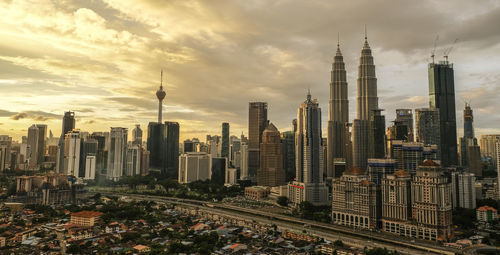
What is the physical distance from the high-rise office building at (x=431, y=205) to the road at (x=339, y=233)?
1860 millimetres

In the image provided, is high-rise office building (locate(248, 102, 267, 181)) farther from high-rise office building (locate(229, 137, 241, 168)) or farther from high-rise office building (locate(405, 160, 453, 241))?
high-rise office building (locate(405, 160, 453, 241))

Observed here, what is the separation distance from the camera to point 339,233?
41250mm

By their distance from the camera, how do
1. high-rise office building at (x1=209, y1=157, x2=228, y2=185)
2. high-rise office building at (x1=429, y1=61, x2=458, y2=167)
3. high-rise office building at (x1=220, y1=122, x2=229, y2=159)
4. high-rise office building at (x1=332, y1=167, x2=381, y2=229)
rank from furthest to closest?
high-rise office building at (x1=220, y1=122, x2=229, y2=159), high-rise office building at (x1=209, y1=157, x2=228, y2=185), high-rise office building at (x1=429, y1=61, x2=458, y2=167), high-rise office building at (x1=332, y1=167, x2=381, y2=229)

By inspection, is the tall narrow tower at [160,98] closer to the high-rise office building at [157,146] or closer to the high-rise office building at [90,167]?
the high-rise office building at [157,146]

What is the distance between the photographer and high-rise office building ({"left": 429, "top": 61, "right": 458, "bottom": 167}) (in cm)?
8469

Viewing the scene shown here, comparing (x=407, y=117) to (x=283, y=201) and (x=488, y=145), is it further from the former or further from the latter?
(x=488, y=145)

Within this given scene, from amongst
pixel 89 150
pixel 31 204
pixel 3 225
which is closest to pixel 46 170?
pixel 89 150

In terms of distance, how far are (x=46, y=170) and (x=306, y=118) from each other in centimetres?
7061

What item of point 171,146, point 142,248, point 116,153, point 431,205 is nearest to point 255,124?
point 171,146

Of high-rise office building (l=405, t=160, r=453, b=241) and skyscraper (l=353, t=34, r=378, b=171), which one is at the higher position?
skyscraper (l=353, t=34, r=378, b=171)

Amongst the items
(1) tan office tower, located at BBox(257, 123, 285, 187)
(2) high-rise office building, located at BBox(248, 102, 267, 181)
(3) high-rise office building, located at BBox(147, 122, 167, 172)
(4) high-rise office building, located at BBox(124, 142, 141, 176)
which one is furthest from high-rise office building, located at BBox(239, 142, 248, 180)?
(4) high-rise office building, located at BBox(124, 142, 141, 176)

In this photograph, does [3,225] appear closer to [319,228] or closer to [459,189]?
[319,228]

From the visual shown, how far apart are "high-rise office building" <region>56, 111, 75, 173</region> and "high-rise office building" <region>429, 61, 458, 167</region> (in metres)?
92.9

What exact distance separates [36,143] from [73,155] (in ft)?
93.9
